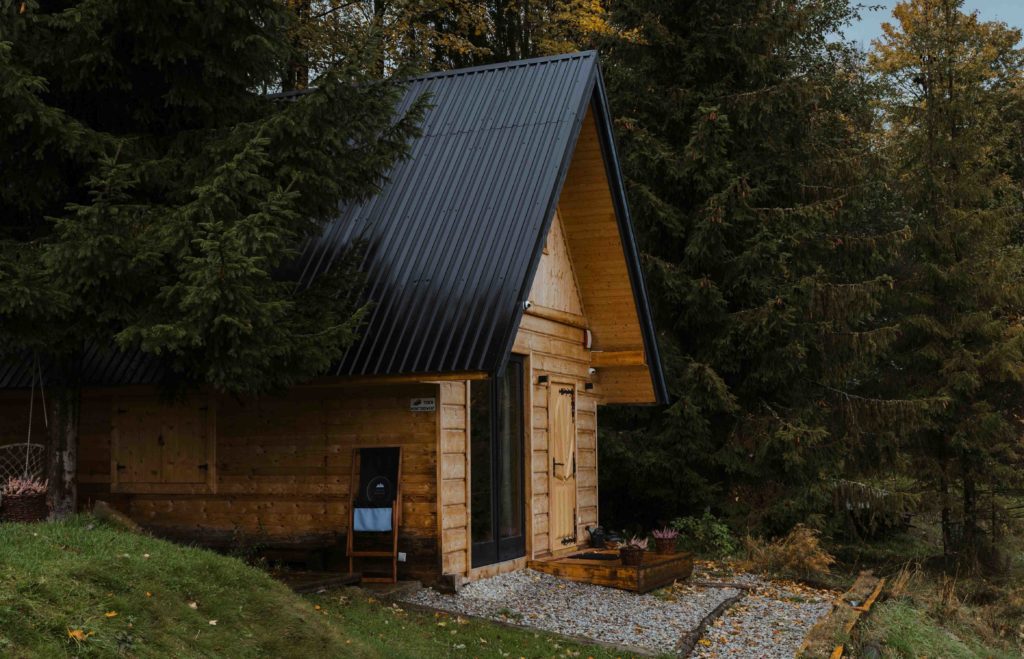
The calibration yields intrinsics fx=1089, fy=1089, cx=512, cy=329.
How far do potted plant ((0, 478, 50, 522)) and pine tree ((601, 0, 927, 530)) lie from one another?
9285 millimetres

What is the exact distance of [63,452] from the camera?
1038 centimetres

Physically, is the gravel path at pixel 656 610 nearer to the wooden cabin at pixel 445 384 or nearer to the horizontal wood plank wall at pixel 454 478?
the horizontal wood plank wall at pixel 454 478

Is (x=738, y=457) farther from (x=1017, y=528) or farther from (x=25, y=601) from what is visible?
(x=25, y=601)

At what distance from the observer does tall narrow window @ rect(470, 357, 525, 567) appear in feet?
38.3

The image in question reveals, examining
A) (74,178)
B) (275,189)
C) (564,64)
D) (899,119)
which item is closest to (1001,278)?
(899,119)

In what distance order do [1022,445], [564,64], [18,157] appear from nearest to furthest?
[18,157] < [564,64] < [1022,445]

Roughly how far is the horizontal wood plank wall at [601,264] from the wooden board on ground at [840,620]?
13.6 ft

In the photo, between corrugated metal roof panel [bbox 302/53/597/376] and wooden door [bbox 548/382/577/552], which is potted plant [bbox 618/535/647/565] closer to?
wooden door [bbox 548/382/577/552]

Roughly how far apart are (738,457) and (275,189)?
32.1 ft

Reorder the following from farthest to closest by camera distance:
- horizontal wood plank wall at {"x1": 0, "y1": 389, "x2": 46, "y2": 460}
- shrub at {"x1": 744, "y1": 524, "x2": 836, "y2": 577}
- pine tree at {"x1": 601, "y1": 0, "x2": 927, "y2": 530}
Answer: pine tree at {"x1": 601, "y1": 0, "x2": 927, "y2": 530} < shrub at {"x1": 744, "y1": 524, "x2": 836, "y2": 577} < horizontal wood plank wall at {"x1": 0, "y1": 389, "x2": 46, "y2": 460}

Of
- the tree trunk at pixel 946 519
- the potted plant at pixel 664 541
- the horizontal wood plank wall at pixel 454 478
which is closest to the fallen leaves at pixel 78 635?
the horizontal wood plank wall at pixel 454 478

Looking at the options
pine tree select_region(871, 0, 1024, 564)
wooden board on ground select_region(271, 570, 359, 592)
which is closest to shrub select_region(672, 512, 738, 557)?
pine tree select_region(871, 0, 1024, 564)

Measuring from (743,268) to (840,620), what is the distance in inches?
297

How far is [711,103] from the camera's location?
17938 millimetres
